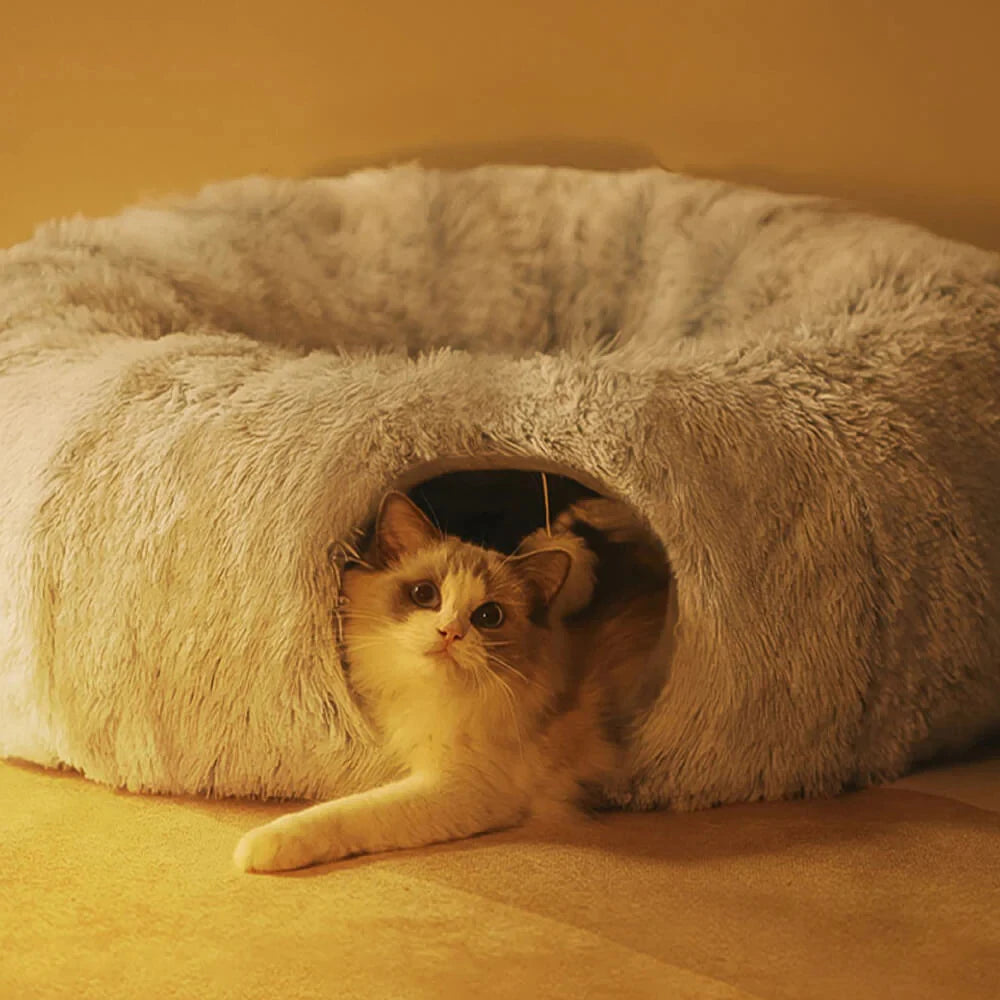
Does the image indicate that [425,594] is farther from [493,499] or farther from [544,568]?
[493,499]

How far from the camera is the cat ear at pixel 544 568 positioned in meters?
1.23

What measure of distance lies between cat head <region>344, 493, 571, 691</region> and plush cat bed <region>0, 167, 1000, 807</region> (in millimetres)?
50

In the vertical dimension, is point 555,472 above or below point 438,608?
above

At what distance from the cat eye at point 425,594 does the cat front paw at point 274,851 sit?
27 centimetres

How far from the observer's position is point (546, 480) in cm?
147

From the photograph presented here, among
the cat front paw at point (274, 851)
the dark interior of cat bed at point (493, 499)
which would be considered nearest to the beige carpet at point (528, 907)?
→ the cat front paw at point (274, 851)

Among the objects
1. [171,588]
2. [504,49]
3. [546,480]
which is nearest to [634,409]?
[546,480]

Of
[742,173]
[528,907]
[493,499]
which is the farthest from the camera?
[742,173]

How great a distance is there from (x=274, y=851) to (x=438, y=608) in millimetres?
288

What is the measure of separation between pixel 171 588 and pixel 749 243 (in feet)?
3.38

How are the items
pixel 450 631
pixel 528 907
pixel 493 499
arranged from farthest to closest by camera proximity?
pixel 493 499 < pixel 450 631 < pixel 528 907

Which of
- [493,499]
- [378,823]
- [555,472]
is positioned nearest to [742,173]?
[493,499]

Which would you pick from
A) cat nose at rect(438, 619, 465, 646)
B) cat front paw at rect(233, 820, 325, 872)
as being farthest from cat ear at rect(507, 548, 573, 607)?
cat front paw at rect(233, 820, 325, 872)

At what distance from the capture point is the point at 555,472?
123cm
